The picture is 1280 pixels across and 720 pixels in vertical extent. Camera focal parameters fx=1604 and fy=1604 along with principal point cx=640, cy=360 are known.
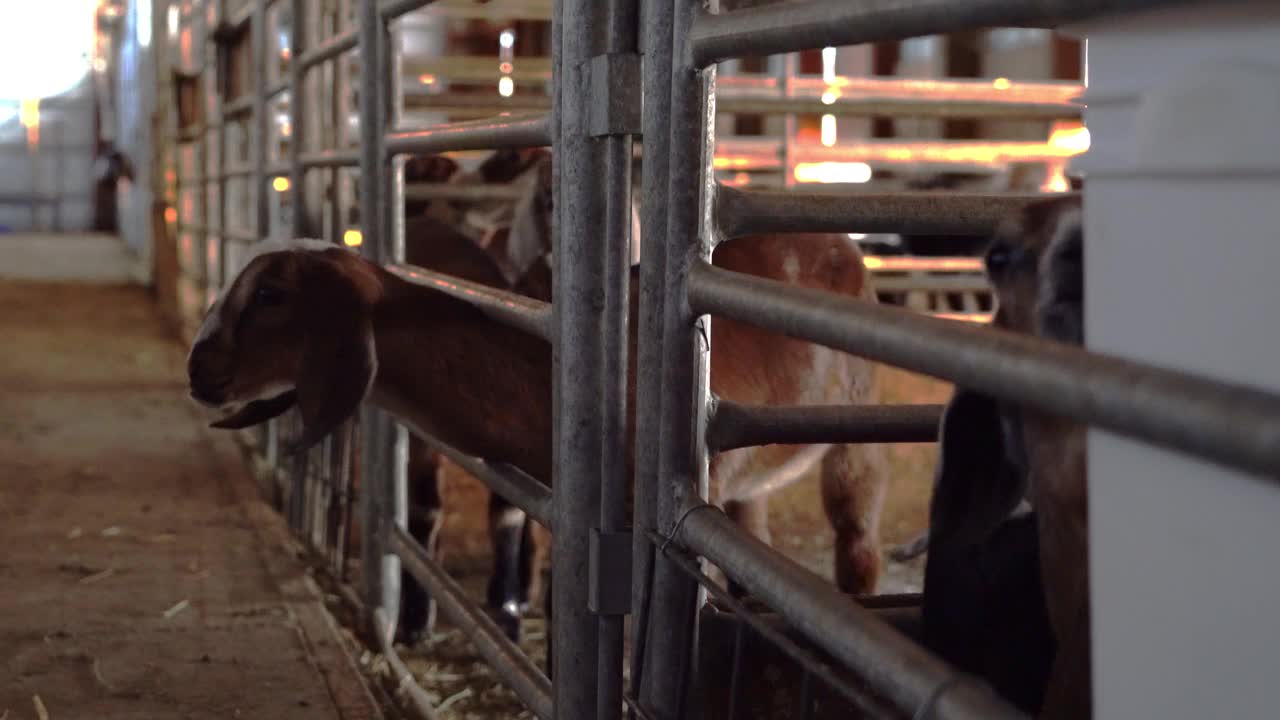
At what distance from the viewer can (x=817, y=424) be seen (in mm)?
1981

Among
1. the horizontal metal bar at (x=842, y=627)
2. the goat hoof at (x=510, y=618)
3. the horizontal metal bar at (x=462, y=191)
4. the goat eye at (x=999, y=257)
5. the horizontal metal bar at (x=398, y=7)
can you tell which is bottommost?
the goat hoof at (x=510, y=618)

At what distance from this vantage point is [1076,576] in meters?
1.30

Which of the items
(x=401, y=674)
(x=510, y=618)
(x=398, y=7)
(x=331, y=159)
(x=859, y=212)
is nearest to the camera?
(x=859, y=212)

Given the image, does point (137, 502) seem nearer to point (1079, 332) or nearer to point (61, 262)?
point (1079, 332)

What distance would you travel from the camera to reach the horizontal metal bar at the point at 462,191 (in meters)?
6.55

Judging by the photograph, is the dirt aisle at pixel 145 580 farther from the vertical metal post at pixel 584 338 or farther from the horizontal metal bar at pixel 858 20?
the horizontal metal bar at pixel 858 20

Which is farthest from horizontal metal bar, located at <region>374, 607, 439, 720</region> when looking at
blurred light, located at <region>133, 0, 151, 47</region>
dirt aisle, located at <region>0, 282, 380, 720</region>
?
blurred light, located at <region>133, 0, 151, 47</region>

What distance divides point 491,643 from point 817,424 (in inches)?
30.3

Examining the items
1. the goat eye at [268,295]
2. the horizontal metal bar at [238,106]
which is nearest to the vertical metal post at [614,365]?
the goat eye at [268,295]

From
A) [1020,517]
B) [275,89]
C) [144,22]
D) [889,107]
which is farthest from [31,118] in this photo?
[1020,517]

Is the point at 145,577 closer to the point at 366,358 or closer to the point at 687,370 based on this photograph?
the point at 366,358

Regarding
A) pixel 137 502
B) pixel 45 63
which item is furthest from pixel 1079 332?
pixel 45 63

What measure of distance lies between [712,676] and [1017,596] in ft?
1.30

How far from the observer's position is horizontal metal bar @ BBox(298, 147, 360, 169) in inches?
149
